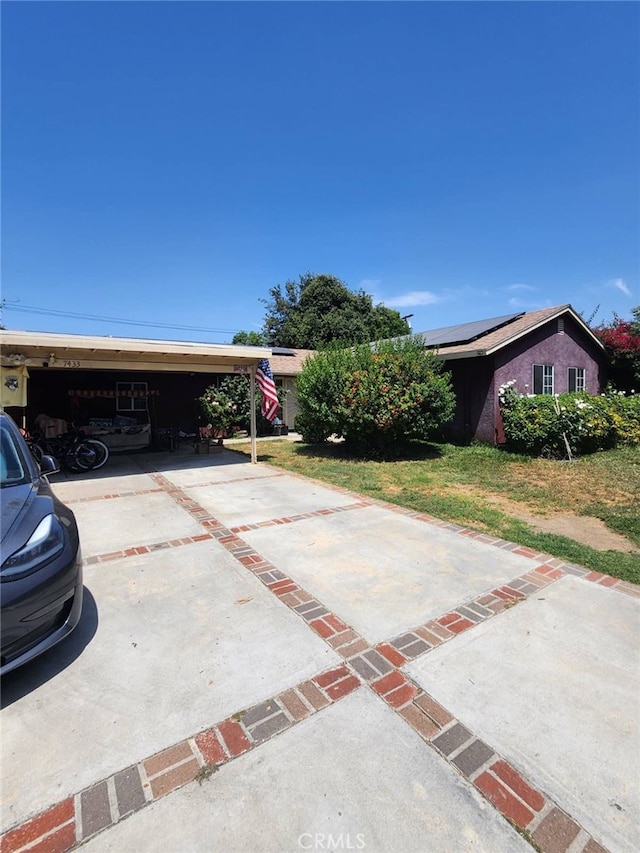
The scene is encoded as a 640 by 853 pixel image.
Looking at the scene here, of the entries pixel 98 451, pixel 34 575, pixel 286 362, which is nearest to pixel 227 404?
pixel 286 362

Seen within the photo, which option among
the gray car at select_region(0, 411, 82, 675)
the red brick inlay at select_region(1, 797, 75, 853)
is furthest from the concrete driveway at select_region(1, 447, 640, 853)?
the gray car at select_region(0, 411, 82, 675)

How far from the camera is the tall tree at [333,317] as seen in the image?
28.4 m

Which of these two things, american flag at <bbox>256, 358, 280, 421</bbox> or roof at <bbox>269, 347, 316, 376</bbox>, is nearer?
american flag at <bbox>256, 358, 280, 421</bbox>

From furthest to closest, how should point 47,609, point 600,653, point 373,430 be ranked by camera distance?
point 373,430
point 600,653
point 47,609

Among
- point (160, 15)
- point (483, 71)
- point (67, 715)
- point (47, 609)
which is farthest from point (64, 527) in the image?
point (483, 71)

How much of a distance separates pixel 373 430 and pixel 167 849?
26.8 feet

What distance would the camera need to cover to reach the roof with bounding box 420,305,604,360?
Answer: 1027 cm

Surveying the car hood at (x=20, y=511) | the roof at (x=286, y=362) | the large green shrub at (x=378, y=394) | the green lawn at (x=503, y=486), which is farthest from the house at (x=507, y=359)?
the car hood at (x=20, y=511)

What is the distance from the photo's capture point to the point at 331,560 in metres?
3.73

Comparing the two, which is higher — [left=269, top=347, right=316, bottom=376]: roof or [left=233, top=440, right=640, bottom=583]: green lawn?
[left=269, top=347, right=316, bottom=376]: roof

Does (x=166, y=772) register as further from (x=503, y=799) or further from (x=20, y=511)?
(x=20, y=511)

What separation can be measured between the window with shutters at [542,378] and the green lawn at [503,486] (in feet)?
8.85

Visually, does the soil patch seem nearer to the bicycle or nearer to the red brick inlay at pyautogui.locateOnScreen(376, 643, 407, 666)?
the red brick inlay at pyautogui.locateOnScreen(376, 643, 407, 666)

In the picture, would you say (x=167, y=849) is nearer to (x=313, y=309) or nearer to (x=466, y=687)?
(x=466, y=687)
